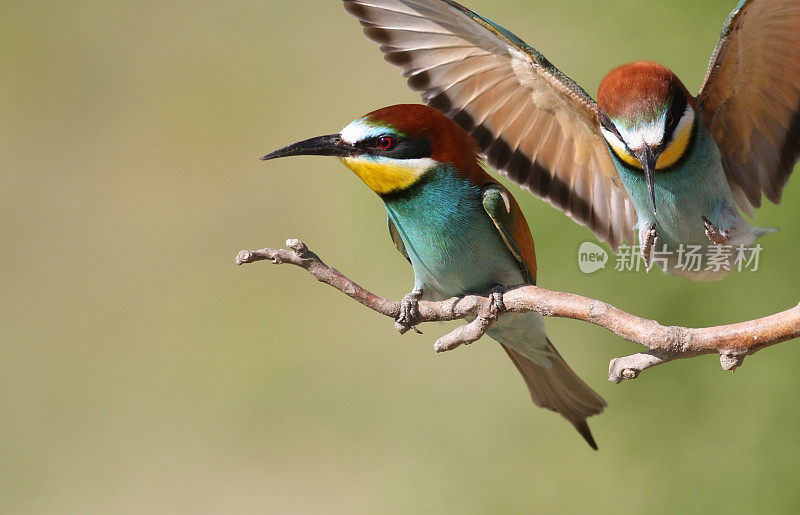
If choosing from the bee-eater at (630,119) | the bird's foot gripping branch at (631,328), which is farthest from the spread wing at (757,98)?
the bird's foot gripping branch at (631,328)

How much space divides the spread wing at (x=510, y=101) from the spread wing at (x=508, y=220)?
0.05 metres

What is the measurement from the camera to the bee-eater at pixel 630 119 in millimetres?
1148

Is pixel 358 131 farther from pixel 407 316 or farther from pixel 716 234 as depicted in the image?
pixel 716 234

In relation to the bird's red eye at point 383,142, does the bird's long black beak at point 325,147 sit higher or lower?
higher

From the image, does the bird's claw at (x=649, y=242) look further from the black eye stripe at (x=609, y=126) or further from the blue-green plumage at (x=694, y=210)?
the black eye stripe at (x=609, y=126)

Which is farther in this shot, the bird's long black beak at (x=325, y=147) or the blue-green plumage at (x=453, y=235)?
the blue-green plumage at (x=453, y=235)

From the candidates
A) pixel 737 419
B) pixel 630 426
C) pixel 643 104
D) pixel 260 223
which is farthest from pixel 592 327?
pixel 643 104

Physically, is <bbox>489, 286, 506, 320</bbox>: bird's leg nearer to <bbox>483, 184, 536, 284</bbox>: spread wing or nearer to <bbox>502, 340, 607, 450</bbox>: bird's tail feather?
<bbox>483, 184, 536, 284</bbox>: spread wing

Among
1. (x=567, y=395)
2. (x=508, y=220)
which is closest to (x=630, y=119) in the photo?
(x=508, y=220)

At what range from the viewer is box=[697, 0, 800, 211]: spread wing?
3.92 feet

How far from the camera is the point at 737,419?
2227 mm

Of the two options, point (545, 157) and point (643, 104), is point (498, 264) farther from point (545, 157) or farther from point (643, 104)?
point (643, 104)

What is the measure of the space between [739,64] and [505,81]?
1.07 feet

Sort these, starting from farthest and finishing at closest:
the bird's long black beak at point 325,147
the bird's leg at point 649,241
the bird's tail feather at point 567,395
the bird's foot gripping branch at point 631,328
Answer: the bird's tail feather at point 567,395 < the bird's leg at point 649,241 < the bird's long black beak at point 325,147 < the bird's foot gripping branch at point 631,328
